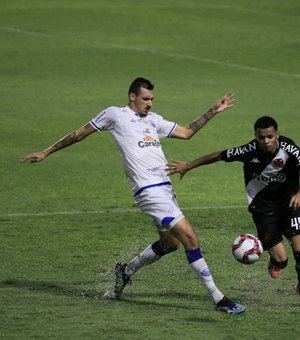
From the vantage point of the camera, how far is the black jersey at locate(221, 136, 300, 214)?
44.0 feet

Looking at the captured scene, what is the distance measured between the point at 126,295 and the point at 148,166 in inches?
60.9

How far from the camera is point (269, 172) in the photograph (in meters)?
13.5

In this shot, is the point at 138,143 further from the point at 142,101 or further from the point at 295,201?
the point at 295,201

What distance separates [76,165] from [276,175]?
10404 millimetres

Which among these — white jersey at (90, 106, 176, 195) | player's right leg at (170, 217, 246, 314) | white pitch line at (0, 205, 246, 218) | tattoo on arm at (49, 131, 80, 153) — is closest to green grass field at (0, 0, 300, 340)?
white pitch line at (0, 205, 246, 218)

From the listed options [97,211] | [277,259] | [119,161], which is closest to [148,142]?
[277,259]

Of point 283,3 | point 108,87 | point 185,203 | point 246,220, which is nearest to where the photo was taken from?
point 246,220

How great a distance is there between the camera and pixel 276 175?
13.6 metres

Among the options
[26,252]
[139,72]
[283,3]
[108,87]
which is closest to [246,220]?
[26,252]

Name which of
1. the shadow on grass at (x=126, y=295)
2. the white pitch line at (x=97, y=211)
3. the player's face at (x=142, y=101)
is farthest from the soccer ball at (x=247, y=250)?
the white pitch line at (x=97, y=211)

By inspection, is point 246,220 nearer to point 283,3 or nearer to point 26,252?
point 26,252

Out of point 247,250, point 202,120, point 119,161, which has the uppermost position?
point 202,120

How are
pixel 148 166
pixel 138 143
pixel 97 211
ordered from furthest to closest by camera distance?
pixel 97 211, pixel 138 143, pixel 148 166

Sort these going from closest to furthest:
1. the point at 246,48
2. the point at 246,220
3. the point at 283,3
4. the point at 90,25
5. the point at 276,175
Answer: the point at 276,175, the point at 246,220, the point at 246,48, the point at 90,25, the point at 283,3
